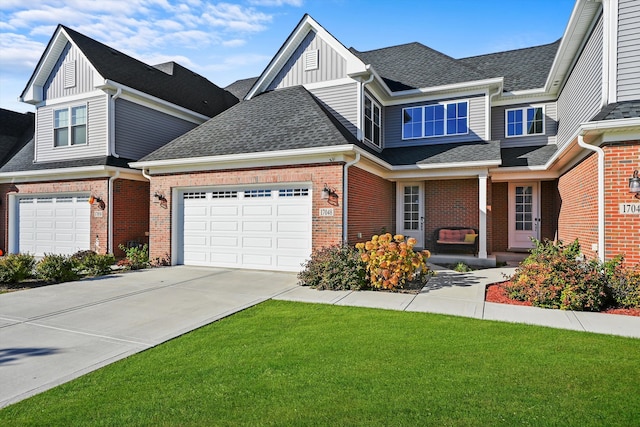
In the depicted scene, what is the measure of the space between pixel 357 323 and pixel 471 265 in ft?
24.9

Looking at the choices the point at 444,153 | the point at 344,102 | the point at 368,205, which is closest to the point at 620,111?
Result: the point at 444,153

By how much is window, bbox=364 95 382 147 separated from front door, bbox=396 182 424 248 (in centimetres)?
200

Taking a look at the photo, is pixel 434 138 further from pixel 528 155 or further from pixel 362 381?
pixel 362 381

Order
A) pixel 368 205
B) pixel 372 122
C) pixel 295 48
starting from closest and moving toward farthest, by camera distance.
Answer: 1. pixel 368 205
2. pixel 295 48
3. pixel 372 122

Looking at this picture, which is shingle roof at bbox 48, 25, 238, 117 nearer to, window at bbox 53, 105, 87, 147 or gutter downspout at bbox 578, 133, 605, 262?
window at bbox 53, 105, 87, 147

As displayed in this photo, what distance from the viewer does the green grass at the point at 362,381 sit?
123 inches

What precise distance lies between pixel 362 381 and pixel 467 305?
3824 mm

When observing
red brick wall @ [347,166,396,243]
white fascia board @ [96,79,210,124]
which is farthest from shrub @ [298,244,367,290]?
white fascia board @ [96,79,210,124]

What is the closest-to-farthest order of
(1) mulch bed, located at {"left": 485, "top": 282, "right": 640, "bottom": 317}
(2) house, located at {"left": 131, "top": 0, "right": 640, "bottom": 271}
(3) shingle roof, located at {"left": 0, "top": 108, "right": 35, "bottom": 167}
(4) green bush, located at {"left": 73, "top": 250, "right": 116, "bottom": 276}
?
(1) mulch bed, located at {"left": 485, "top": 282, "right": 640, "bottom": 317}
(2) house, located at {"left": 131, "top": 0, "right": 640, "bottom": 271}
(4) green bush, located at {"left": 73, "top": 250, "right": 116, "bottom": 276}
(3) shingle roof, located at {"left": 0, "top": 108, "right": 35, "bottom": 167}

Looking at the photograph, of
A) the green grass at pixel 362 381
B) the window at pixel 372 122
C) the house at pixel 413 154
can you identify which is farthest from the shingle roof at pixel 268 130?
the green grass at pixel 362 381

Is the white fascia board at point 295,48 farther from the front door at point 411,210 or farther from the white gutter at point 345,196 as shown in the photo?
the front door at point 411,210

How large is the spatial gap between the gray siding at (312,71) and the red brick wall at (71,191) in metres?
7.45

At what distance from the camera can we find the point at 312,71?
41.5 ft

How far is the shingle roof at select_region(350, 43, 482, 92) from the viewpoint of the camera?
45.1 ft
